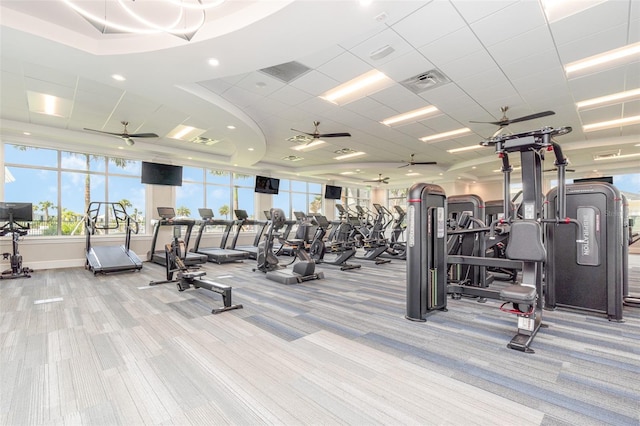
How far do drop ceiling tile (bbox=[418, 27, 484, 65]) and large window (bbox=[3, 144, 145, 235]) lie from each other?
8488mm

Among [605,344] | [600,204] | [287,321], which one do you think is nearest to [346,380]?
[287,321]

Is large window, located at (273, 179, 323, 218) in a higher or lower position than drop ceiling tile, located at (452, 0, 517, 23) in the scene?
lower

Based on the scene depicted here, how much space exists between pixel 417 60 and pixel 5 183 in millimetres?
9181

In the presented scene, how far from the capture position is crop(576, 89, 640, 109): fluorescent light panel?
200 inches

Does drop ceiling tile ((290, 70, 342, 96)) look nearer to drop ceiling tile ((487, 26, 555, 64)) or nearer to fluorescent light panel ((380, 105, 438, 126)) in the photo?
fluorescent light panel ((380, 105, 438, 126))

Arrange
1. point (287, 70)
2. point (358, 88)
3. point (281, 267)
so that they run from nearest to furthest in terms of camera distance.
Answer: point (287, 70)
point (358, 88)
point (281, 267)

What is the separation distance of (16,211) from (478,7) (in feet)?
28.5

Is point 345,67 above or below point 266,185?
above

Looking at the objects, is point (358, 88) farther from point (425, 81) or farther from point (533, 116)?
point (533, 116)

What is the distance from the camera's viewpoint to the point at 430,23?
3.26m

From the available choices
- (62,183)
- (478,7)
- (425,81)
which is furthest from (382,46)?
(62,183)

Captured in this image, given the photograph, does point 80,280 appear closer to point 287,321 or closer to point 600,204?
→ point 287,321

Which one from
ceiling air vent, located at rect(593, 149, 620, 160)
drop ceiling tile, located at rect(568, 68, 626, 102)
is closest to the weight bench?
drop ceiling tile, located at rect(568, 68, 626, 102)

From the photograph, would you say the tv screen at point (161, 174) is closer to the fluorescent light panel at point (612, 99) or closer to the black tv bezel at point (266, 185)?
the black tv bezel at point (266, 185)
